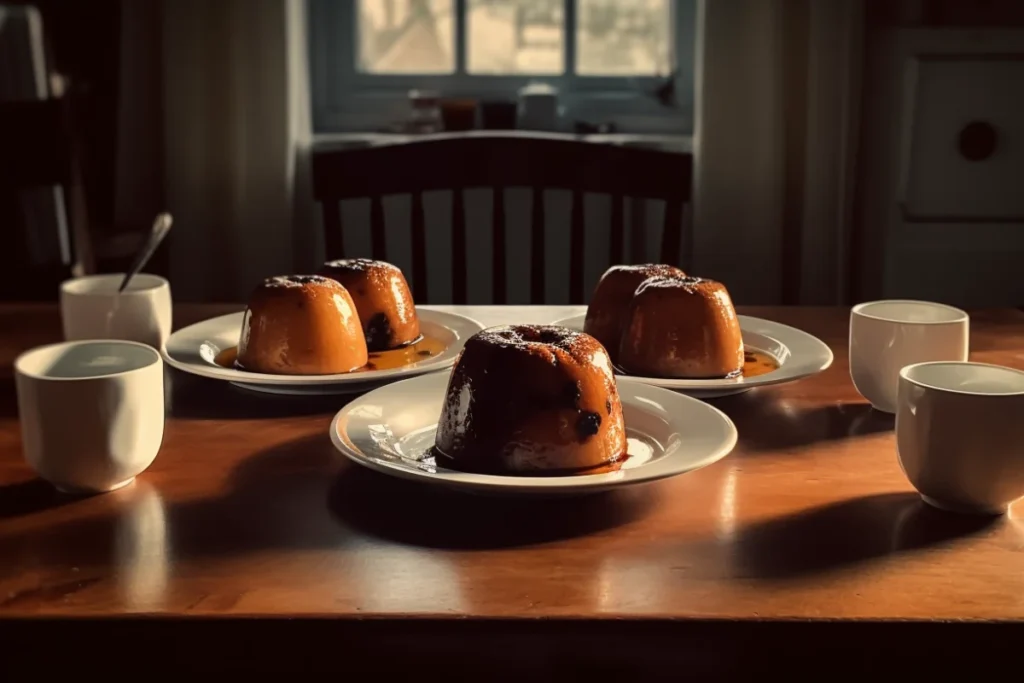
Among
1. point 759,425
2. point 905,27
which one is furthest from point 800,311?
point 905,27

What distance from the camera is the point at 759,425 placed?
974mm

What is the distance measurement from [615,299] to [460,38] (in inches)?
68.0

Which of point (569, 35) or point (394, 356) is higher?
point (569, 35)

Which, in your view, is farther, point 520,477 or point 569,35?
point 569,35

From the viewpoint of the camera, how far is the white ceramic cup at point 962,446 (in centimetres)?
74

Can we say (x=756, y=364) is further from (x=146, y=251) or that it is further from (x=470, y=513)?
(x=146, y=251)

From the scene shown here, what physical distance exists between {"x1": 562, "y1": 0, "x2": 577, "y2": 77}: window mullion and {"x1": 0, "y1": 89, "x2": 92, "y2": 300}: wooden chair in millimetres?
1088

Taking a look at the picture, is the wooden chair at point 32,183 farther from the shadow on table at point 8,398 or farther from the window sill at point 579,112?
the shadow on table at point 8,398

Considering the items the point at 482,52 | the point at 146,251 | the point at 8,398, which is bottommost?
the point at 8,398

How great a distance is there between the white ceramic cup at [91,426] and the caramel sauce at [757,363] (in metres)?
0.52

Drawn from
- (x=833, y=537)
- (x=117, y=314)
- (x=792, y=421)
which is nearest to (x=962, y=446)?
(x=833, y=537)

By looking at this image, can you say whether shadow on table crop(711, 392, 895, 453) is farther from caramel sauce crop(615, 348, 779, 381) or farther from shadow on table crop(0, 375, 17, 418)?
shadow on table crop(0, 375, 17, 418)

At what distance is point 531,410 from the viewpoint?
31.0 inches

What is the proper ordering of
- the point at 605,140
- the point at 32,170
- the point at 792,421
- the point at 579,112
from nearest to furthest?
the point at 792,421, the point at 32,170, the point at 605,140, the point at 579,112
